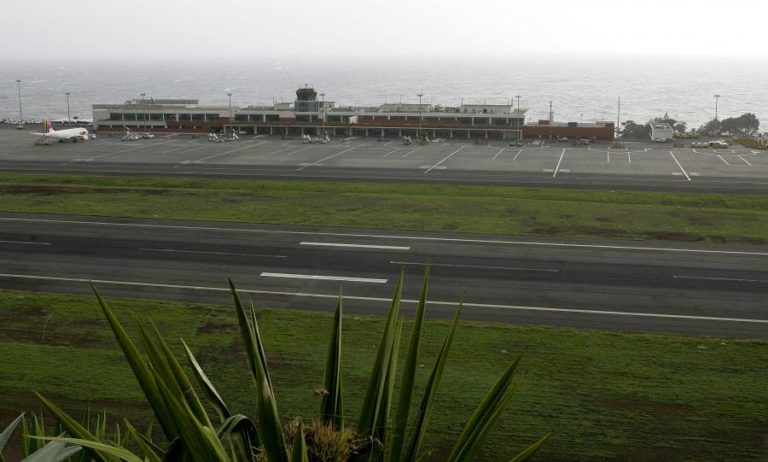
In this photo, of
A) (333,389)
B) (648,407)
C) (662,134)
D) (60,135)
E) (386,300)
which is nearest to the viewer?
(333,389)

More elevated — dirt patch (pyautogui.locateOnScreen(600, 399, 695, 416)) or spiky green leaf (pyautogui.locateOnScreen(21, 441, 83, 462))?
spiky green leaf (pyautogui.locateOnScreen(21, 441, 83, 462))

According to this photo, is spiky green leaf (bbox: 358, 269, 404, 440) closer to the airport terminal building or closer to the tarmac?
the tarmac

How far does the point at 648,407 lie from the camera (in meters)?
23.8

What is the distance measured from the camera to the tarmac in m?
71.4

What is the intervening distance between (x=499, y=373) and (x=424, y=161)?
5858 cm

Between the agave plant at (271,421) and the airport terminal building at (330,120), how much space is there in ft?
333

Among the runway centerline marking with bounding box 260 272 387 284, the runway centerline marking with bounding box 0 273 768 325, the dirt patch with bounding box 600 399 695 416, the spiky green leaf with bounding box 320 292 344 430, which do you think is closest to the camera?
the spiky green leaf with bounding box 320 292 344 430

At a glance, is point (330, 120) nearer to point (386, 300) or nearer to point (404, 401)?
point (386, 300)

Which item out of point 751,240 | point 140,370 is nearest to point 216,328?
point 140,370

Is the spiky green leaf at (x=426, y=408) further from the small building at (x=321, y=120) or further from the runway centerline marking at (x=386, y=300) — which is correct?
the small building at (x=321, y=120)

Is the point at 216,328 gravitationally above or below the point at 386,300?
below

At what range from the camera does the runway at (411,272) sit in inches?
1300

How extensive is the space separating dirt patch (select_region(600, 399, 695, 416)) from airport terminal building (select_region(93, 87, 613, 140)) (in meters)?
84.8

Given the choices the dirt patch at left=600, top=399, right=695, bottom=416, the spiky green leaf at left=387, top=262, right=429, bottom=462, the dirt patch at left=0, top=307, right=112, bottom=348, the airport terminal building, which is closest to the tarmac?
the airport terminal building
